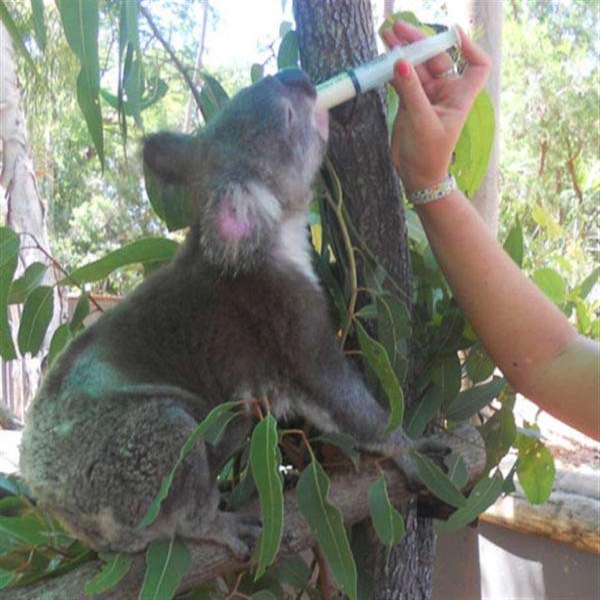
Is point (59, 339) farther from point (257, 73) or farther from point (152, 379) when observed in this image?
point (257, 73)

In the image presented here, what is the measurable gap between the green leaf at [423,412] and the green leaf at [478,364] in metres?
0.08

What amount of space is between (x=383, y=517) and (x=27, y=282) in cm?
65

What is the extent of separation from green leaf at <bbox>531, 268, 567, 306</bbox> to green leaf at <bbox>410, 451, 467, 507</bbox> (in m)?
0.37

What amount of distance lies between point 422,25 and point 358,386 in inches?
21.4

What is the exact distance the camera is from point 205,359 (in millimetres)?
1065

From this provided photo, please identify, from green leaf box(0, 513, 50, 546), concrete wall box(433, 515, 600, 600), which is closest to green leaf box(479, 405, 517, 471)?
green leaf box(0, 513, 50, 546)

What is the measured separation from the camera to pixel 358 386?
106 cm

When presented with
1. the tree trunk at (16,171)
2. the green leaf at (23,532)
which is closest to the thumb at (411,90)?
the green leaf at (23,532)

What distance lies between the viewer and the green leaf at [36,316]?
1.17 meters

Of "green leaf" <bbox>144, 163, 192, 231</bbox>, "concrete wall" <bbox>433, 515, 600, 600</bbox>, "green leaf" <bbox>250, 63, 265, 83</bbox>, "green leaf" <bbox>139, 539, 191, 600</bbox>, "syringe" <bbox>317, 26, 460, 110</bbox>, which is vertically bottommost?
"concrete wall" <bbox>433, 515, 600, 600</bbox>

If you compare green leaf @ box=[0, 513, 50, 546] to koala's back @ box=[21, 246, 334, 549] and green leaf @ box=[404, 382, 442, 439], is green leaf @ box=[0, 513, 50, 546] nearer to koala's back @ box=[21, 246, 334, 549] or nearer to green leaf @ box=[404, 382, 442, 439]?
koala's back @ box=[21, 246, 334, 549]

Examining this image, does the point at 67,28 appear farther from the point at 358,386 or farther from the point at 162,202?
the point at 358,386

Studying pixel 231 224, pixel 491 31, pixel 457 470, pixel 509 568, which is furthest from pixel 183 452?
pixel 491 31

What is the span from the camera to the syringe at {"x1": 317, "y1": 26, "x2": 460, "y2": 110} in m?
0.94
